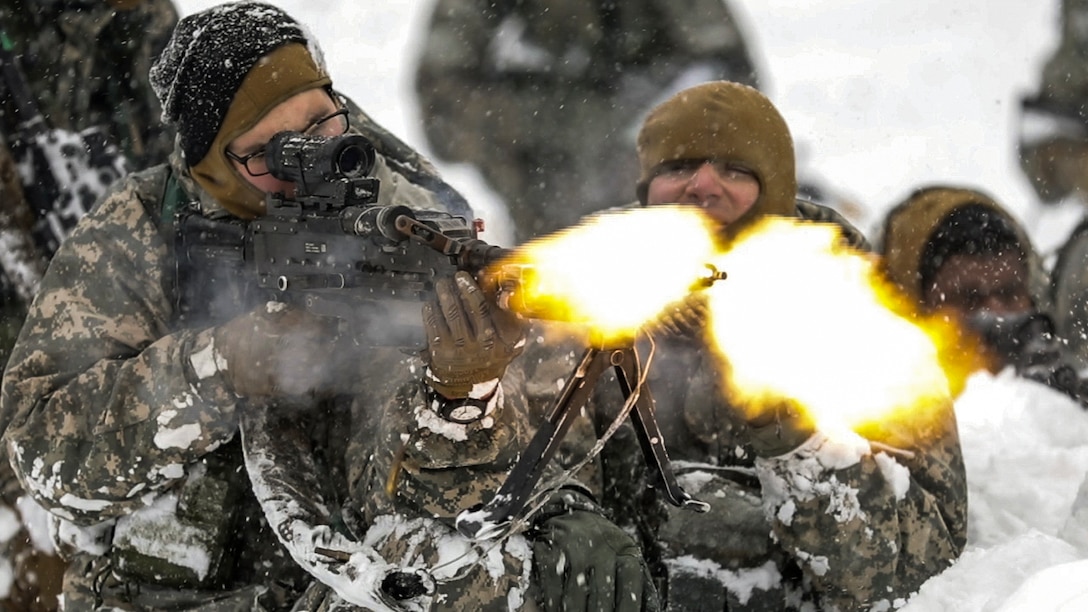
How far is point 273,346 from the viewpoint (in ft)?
8.48

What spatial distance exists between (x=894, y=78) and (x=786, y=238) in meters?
6.37

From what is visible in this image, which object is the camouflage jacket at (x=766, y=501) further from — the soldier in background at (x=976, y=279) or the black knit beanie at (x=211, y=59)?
the soldier in background at (x=976, y=279)

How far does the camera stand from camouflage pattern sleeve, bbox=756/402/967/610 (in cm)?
264

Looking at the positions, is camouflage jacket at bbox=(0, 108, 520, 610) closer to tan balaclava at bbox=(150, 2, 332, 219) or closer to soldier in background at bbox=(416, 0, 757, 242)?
tan balaclava at bbox=(150, 2, 332, 219)

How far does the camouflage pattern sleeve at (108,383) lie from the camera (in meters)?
2.71

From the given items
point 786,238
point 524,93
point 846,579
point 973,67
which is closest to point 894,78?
point 973,67

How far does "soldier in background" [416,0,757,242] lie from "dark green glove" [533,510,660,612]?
3.95 metres

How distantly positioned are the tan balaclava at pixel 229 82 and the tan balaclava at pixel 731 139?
3.20ft

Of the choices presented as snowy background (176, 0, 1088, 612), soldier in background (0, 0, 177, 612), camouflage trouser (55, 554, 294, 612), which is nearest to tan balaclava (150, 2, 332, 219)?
camouflage trouser (55, 554, 294, 612)

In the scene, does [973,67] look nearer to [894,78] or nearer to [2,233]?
[894,78]

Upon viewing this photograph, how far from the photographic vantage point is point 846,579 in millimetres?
2688

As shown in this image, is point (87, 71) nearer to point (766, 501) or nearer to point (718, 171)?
point (718, 171)

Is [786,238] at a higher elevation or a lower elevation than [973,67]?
higher

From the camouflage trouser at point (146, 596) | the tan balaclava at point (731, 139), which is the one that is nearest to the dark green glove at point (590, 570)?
the camouflage trouser at point (146, 596)
